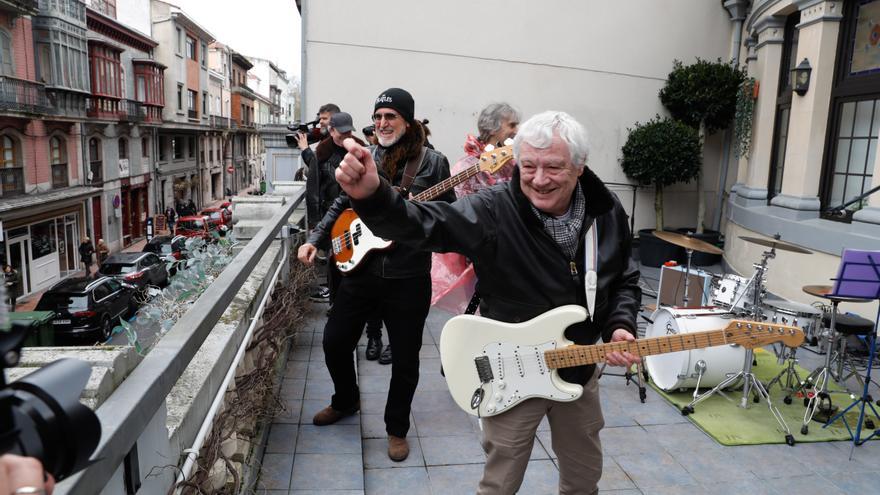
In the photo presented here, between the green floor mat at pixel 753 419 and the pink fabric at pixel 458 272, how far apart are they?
1933mm

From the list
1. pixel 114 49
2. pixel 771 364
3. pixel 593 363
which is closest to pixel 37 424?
pixel 593 363

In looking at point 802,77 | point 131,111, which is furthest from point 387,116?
point 131,111

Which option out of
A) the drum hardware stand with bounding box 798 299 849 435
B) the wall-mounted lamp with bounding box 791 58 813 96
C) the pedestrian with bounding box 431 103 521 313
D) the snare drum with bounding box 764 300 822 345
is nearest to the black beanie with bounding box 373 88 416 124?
the pedestrian with bounding box 431 103 521 313

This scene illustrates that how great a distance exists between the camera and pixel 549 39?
10.3 m

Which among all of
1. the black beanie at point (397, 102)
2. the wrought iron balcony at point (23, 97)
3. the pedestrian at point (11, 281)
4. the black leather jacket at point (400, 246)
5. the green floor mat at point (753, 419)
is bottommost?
the pedestrian at point (11, 281)

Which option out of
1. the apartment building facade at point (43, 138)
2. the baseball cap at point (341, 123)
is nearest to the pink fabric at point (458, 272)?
the baseball cap at point (341, 123)

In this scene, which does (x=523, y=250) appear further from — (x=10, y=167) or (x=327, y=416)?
(x=10, y=167)

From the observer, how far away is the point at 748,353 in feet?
15.0

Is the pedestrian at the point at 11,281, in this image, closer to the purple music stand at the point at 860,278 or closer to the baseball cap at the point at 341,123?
the baseball cap at the point at 341,123

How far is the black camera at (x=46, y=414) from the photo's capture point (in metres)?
0.75

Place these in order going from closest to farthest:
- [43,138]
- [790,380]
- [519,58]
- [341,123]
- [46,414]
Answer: [46,414]
[341,123]
[790,380]
[519,58]
[43,138]

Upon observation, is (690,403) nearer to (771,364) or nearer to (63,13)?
(771,364)

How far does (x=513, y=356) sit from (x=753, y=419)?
2911mm

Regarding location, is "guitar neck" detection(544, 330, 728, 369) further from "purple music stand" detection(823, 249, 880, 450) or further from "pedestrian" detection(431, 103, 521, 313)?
"purple music stand" detection(823, 249, 880, 450)
